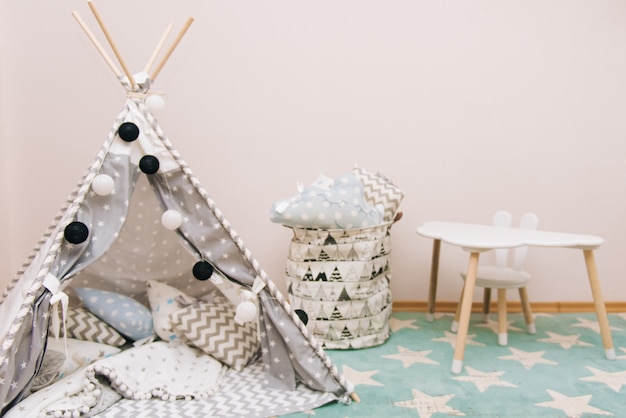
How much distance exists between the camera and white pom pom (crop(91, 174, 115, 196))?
1983 millimetres

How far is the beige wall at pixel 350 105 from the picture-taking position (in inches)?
122

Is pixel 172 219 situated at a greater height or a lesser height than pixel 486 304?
greater

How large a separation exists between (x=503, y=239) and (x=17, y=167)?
8.47 ft

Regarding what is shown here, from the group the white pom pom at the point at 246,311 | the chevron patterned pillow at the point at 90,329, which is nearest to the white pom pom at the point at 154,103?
the white pom pom at the point at 246,311

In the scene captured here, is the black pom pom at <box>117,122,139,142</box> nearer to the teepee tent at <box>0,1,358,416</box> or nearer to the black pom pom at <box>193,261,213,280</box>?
the teepee tent at <box>0,1,358,416</box>

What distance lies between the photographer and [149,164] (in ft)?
6.84

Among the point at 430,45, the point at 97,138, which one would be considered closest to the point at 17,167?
the point at 97,138

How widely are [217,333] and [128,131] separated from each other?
91 centimetres

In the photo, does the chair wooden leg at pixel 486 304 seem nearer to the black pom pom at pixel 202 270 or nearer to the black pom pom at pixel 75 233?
the black pom pom at pixel 202 270

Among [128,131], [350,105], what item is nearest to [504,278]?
[350,105]

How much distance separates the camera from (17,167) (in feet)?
10.3

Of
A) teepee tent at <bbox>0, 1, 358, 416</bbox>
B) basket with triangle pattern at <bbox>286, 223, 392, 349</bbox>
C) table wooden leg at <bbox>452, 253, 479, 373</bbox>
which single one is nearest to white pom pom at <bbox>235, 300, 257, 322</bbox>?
teepee tent at <bbox>0, 1, 358, 416</bbox>

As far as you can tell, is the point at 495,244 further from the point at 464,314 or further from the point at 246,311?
the point at 246,311

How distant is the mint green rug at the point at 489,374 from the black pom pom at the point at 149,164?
1023mm
